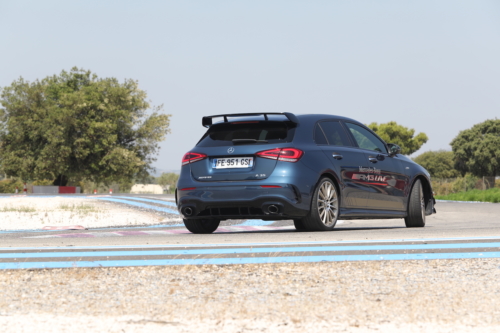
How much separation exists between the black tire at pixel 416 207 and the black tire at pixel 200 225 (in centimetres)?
313

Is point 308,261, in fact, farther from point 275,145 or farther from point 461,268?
point 275,145

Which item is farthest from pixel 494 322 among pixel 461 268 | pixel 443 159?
pixel 443 159

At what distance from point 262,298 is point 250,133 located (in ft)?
15.0

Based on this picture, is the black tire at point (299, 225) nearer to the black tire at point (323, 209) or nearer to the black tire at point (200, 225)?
the black tire at point (323, 209)

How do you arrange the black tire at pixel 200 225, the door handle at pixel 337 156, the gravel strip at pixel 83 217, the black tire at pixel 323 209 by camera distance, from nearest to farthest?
1. the black tire at pixel 323 209
2. the door handle at pixel 337 156
3. the black tire at pixel 200 225
4. the gravel strip at pixel 83 217

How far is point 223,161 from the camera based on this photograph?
8594 mm

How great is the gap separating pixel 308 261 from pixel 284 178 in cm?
278

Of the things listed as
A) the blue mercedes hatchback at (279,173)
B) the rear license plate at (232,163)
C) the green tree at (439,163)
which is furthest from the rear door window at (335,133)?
the green tree at (439,163)

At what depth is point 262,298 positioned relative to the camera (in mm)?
4387

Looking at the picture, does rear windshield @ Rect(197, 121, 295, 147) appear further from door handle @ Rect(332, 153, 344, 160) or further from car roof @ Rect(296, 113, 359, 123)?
door handle @ Rect(332, 153, 344, 160)

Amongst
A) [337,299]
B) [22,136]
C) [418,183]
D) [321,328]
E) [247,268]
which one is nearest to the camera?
[321,328]

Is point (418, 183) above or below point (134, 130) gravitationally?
below

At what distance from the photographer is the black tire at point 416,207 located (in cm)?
1073

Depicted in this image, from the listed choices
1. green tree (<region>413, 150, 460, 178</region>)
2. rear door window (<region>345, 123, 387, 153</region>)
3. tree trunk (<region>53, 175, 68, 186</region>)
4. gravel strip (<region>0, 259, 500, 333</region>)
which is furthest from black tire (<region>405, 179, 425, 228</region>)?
green tree (<region>413, 150, 460, 178</region>)
